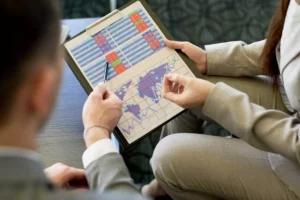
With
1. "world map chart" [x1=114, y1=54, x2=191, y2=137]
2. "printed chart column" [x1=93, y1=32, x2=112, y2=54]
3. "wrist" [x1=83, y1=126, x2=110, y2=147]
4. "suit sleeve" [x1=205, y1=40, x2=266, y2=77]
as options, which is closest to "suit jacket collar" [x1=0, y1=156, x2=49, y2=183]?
"wrist" [x1=83, y1=126, x2=110, y2=147]

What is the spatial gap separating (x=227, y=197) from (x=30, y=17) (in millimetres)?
674

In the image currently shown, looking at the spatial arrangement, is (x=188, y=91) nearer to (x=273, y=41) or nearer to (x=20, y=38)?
(x=273, y=41)

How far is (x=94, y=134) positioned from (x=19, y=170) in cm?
40

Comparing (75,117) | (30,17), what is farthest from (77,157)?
(30,17)

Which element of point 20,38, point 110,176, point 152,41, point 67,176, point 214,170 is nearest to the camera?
point 20,38

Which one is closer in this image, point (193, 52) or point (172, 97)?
point (172, 97)

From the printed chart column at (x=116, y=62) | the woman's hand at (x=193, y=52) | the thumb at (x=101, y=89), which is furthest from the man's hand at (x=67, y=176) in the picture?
the woman's hand at (x=193, y=52)

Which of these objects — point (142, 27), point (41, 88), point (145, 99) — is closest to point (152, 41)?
Answer: point (142, 27)

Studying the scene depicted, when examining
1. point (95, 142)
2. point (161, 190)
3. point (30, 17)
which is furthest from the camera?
point (161, 190)

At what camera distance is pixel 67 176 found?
925 mm

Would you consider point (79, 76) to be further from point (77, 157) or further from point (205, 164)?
point (205, 164)

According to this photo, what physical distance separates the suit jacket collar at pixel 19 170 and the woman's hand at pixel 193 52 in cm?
63

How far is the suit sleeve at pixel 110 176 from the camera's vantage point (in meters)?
0.81

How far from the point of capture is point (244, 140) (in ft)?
3.40
